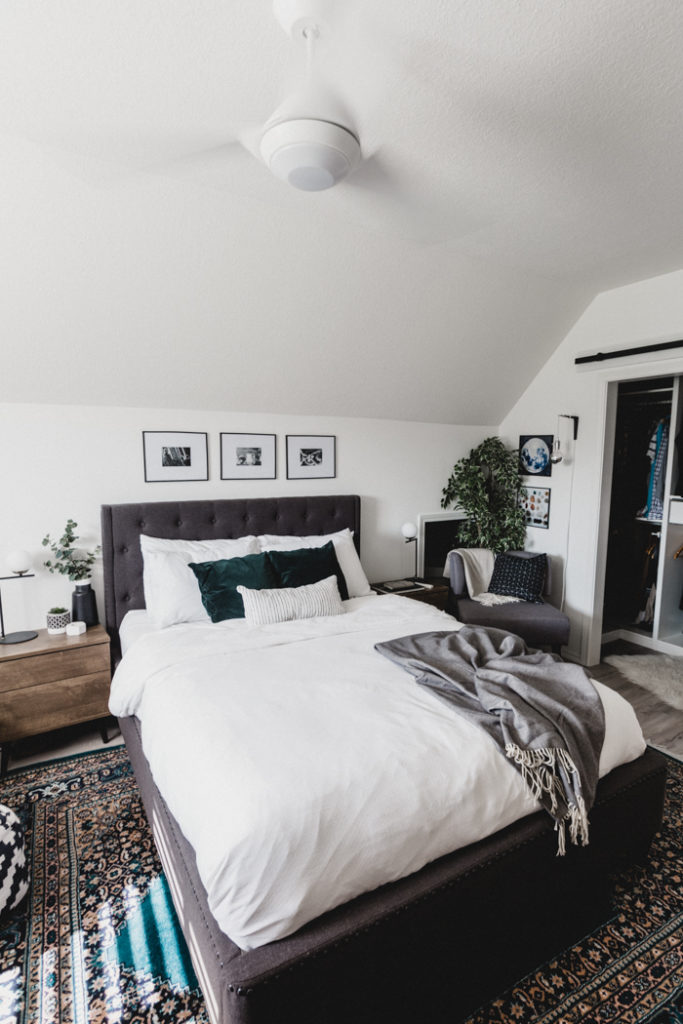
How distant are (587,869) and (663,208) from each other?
270 cm

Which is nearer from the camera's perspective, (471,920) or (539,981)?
(471,920)

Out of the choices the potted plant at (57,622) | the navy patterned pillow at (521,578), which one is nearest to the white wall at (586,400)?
the navy patterned pillow at (521,578)

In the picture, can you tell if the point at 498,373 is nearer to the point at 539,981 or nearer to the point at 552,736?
the point at 552,736

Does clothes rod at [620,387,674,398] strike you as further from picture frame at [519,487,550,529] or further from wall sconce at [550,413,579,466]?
picture frame at [519,487,550,529]

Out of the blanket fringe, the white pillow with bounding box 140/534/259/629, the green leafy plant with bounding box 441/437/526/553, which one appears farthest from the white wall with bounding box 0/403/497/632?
the blanket fringe

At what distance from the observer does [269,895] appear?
1199mm

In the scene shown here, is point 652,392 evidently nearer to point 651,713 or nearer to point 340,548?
point 651,713

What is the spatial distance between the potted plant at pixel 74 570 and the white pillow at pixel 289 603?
0.89 metres

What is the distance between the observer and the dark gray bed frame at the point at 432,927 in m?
1.17

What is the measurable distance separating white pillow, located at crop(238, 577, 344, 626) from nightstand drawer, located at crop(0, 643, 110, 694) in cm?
78

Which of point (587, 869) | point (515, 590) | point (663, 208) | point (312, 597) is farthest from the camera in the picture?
point (515, 590)

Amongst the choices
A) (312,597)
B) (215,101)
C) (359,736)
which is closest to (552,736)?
(359,736)

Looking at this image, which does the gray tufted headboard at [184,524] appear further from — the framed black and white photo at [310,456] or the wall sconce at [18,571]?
the wall sconce at [18,571]

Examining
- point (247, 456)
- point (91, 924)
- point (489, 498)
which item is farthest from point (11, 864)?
point (489, 498)
